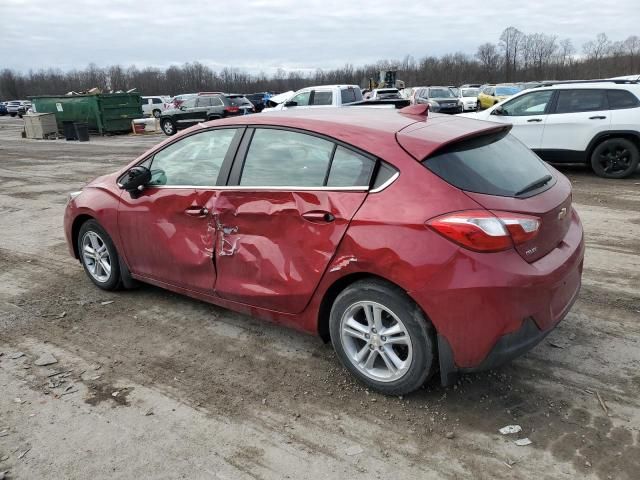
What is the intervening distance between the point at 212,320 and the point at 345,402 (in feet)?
5.19

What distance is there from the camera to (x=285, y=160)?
3.47 metres

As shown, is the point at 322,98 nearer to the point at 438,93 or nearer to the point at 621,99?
the point at 621,99

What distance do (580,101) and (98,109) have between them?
23372 mm

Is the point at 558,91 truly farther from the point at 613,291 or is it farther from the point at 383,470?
the point at 383,470

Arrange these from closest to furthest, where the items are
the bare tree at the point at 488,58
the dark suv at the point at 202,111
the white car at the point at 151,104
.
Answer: the dark suv at the point at 202,111
the white car at the point at 151,104
the bare tree at the point at 488,58

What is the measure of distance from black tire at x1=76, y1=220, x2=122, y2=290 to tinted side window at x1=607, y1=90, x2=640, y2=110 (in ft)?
29.2

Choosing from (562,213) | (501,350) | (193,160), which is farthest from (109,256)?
(562,213)

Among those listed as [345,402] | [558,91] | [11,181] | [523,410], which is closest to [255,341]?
[345,402]

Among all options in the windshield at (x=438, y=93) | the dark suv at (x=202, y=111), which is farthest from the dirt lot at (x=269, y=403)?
the windshield at (x=438, y=93)

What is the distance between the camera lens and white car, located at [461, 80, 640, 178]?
9.39 m

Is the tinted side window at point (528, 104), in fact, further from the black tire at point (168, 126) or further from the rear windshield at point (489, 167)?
the black tire at point (168, 126)

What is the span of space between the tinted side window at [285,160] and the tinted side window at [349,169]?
7 cm

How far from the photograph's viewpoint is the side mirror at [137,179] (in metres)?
4.22

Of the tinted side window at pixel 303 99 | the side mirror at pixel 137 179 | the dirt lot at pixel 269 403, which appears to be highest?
the tinted side window at pixel 303 99
